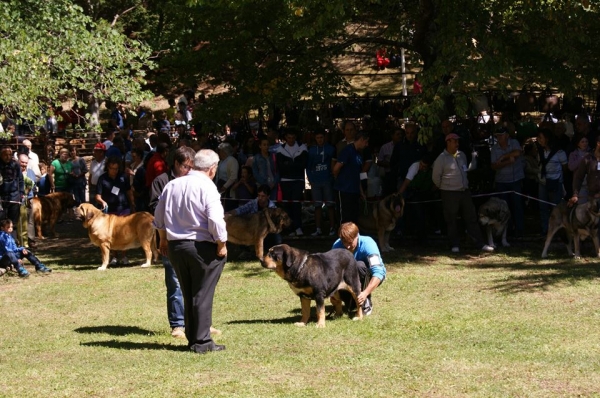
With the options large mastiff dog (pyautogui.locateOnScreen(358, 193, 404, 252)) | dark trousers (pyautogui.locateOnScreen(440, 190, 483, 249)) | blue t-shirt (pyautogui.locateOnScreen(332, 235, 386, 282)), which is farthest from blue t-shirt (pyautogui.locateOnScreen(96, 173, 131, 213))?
blue t-shirt (pyautogui.locateOnScreen(332, 235, 386, 282))

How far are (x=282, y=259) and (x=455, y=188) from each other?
596 centimetres

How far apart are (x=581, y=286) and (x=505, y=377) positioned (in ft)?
15.0

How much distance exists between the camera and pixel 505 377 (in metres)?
7.66

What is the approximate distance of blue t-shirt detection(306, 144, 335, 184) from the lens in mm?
15789

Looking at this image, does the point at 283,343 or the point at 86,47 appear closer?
the point at 283,343

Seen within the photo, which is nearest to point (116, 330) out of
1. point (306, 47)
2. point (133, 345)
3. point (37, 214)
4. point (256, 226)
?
point (133, 345)

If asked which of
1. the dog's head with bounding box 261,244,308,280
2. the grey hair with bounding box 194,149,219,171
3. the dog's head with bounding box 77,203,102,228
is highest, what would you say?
the grey hair with bounding box 194,149,219,171

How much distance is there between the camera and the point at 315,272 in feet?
31.0

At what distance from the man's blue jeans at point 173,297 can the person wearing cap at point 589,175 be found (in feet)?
21.4

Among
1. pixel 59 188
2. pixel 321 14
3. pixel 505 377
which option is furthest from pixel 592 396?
pixel 59 188

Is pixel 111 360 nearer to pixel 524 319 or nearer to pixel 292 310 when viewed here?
pixel 292 310

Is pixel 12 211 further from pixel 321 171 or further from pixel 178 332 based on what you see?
pixel 178 332

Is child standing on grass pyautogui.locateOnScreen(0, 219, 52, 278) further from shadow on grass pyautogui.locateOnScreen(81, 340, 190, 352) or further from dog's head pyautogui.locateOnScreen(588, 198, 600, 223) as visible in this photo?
dog's head pyautogui.locateOnScreen(588, 198, 600, 223)

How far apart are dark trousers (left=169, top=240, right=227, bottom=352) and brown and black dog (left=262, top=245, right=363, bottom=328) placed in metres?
0.94
